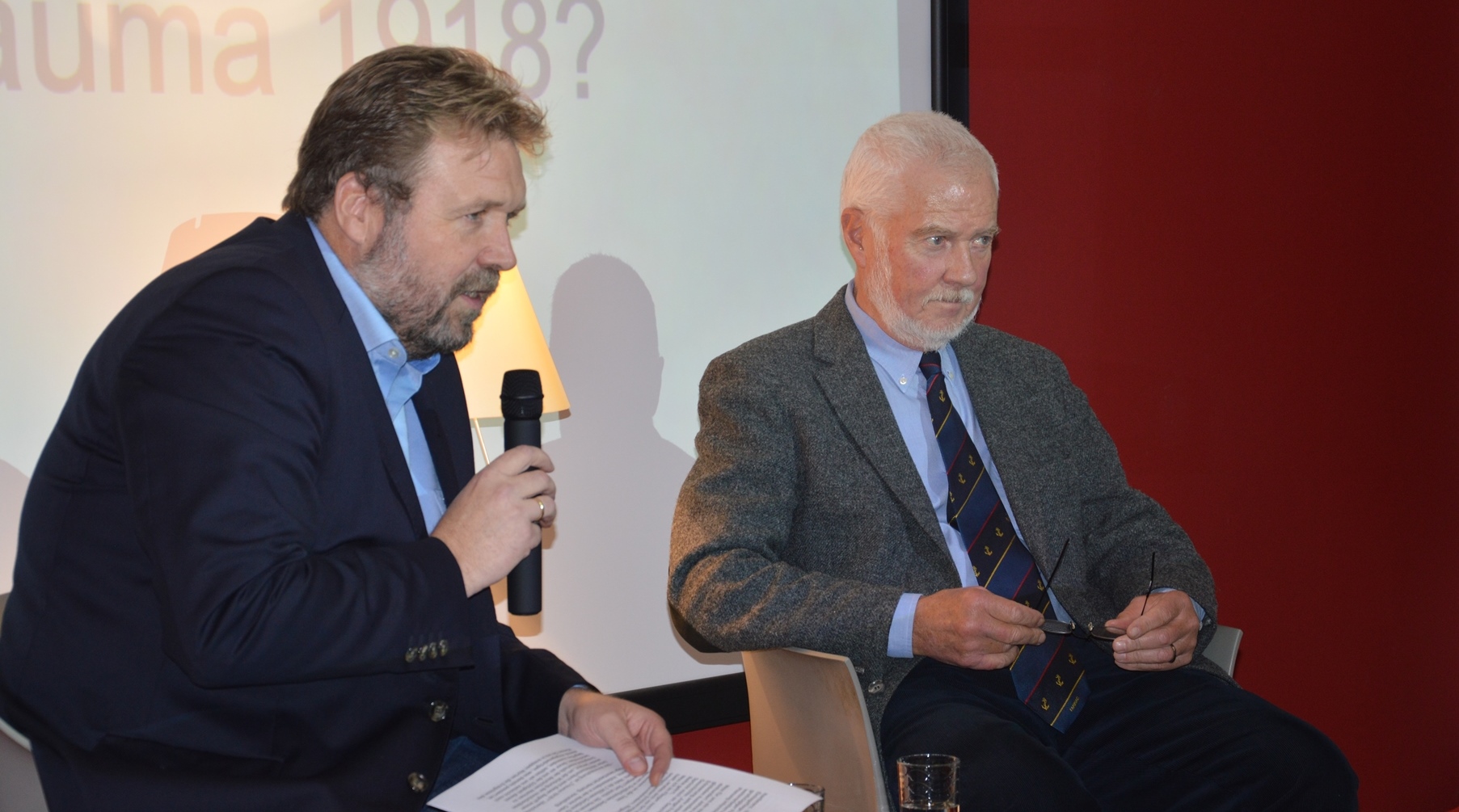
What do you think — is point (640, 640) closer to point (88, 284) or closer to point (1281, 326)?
point (88, 284)

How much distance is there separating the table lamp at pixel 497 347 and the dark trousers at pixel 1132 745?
2.73ft

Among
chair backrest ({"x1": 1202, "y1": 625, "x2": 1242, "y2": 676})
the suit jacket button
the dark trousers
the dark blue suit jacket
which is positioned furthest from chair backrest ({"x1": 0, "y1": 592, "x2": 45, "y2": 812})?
chair backrest ({"x1": 1202, "y1": 625, "x2": 1242, "y2": 676})

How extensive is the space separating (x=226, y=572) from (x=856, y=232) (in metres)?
1.42

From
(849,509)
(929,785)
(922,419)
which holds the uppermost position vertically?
(922,419)

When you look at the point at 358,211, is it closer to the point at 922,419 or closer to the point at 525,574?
the point at 525,574

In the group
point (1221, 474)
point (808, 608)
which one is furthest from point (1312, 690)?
point (808, 608)

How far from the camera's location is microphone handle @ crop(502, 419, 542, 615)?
145 cm

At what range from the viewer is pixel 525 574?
1455mm

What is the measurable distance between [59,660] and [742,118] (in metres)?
1.75

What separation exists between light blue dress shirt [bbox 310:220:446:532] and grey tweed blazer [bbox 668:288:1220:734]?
1.71 ft

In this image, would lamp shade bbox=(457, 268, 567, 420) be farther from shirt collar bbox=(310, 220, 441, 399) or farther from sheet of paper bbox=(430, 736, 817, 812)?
sheet of paper bbox=(430, 736, 817, 812)

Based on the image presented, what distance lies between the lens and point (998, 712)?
6.27ft

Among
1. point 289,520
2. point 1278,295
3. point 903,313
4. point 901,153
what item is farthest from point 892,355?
point 1278,295

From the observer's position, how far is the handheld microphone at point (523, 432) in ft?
4.78
